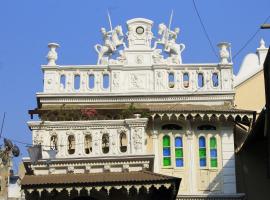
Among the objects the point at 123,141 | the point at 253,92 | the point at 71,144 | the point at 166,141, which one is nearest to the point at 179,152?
the point at 166,141

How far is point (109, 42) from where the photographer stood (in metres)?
30.7

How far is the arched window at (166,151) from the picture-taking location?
2895 cm

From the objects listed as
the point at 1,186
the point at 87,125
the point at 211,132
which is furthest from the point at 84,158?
the point at 1,186

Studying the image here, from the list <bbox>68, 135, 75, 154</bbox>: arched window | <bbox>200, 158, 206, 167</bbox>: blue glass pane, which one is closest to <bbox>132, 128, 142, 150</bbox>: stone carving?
<bbox>68, 135, 75, 154</bbox>: arched window

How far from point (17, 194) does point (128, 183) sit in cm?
1321

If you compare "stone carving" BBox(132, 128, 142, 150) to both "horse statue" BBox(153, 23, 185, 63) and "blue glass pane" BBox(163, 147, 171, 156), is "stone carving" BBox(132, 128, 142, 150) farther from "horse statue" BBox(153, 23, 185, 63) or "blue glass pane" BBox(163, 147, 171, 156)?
"horse statue" BBox(153, 23, 185, 63)

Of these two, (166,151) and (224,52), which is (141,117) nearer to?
(166,151)

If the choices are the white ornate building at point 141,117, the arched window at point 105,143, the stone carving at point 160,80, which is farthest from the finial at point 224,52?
the arched window at point 105,143

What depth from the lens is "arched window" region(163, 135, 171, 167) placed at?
29.0m

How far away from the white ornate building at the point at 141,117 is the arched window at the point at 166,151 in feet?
0.12

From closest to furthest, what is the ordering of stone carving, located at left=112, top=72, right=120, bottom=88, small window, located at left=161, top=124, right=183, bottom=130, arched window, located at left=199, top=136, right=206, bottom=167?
1. arched window, located at left=199, top=136, right=206, bottom=167
2. small window, located at left=161, top=124, right=183, bottom=130
3. stone carving, located at left=112, top=72, right=120, bottom=88

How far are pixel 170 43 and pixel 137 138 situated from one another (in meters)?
5.60

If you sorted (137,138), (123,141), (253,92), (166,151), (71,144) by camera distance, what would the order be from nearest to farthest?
1. (137,138)
2. (71,144)
3. (123,141)
4. (166,151)
5. (253,92)

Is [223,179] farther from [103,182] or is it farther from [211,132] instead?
[103,182]
